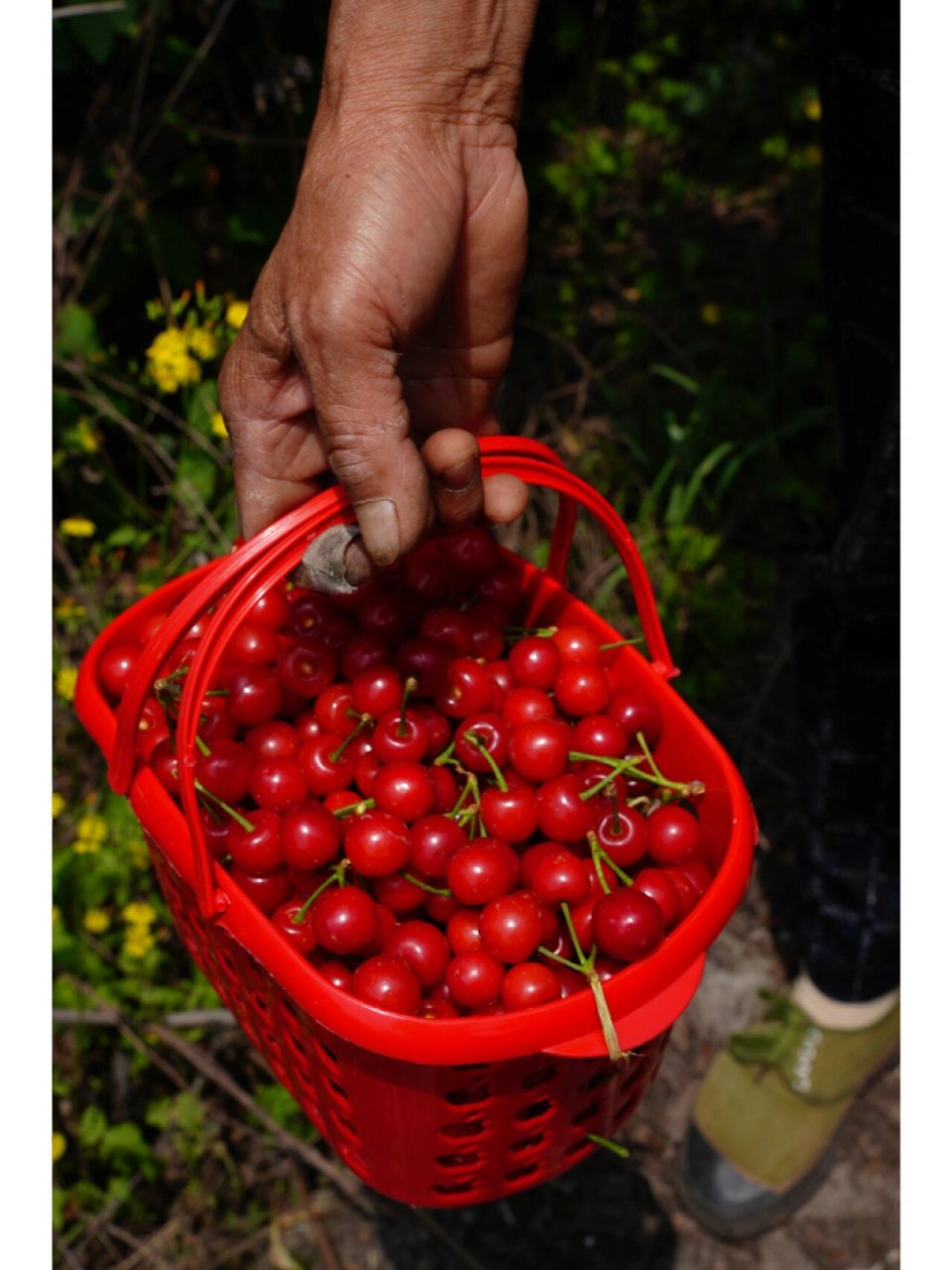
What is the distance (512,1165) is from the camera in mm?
1461

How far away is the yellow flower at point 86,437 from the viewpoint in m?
2.58

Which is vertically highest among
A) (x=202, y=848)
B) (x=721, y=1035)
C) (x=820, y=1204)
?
(x=202, y=848)

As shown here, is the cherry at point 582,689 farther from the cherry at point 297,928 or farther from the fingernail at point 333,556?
the cherry at point 297,928

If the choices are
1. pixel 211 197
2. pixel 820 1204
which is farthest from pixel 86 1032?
pixel 211 197

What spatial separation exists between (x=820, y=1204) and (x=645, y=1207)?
37 centimetres

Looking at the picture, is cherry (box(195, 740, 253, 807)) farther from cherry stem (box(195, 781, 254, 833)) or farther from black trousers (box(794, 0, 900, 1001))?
black trousers (box(794, 0, 900, 1001))

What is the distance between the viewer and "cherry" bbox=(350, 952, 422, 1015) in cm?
127

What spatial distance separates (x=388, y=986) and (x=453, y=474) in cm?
61

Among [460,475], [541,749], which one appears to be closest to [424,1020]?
[541,749]

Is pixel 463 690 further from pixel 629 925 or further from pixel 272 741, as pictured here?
pixel 629 925

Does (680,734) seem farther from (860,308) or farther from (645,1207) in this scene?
(645,1207)

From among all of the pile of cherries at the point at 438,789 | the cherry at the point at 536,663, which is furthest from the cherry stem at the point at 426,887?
the cherry at the point at 536,663

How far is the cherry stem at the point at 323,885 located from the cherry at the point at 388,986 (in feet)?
0.35

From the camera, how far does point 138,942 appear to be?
7.06ft
